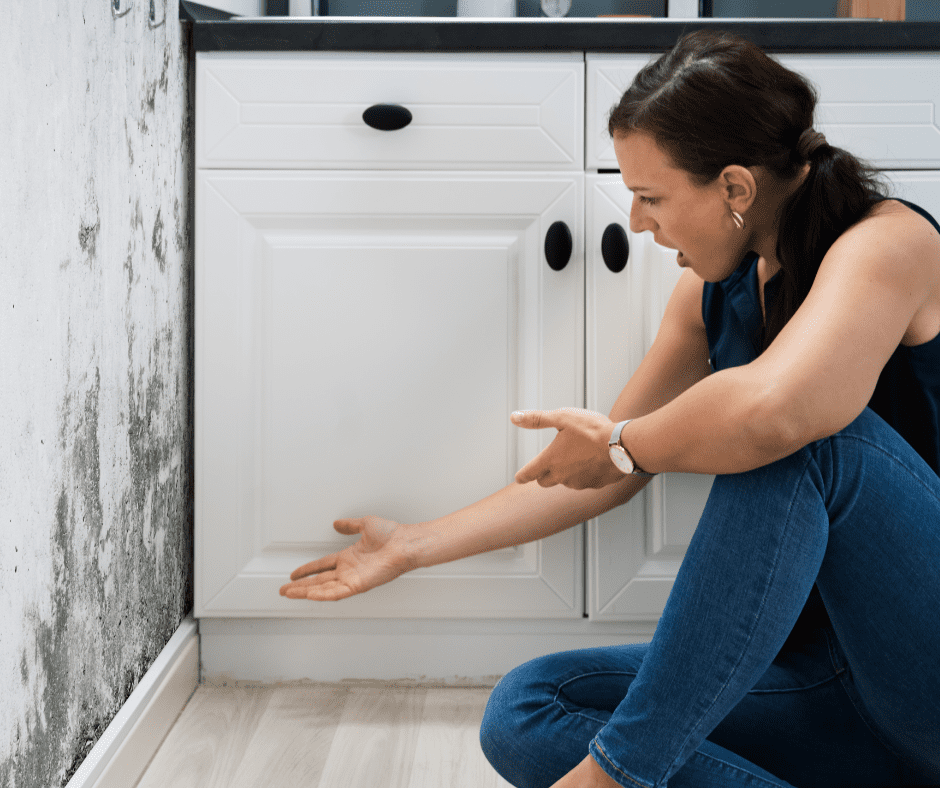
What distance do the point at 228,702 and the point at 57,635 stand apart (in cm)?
43

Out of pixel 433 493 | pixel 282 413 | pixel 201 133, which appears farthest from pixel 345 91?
pixel 433 493

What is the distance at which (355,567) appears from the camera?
3.58 feet

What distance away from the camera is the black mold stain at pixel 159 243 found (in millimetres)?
1007

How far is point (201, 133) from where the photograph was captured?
43.1 inches

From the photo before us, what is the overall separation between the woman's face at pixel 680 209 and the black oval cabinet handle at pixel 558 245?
0.29 m

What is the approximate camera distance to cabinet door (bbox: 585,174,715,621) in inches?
43.9

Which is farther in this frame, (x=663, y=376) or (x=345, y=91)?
(x=345, y=91)

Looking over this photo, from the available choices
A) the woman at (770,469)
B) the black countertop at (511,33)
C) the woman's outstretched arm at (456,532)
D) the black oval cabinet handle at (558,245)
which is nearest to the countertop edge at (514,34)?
the black countertop at (511,33)

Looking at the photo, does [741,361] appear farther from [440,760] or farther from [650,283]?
[440,760]

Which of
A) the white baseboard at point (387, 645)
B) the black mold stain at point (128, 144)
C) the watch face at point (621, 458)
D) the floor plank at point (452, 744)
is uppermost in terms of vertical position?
the black mold stain at point (128, 144)

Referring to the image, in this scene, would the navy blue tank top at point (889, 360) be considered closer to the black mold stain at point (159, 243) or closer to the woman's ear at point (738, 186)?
the woman's ear at point (738, 186)

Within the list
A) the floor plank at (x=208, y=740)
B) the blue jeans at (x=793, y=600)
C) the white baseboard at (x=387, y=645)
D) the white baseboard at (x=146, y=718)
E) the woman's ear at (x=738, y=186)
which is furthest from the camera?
the white baseboard at (x=387, y=645)

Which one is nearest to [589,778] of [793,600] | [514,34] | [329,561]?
[793,600]

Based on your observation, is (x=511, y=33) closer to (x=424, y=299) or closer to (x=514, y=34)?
(x=514, y=34)
